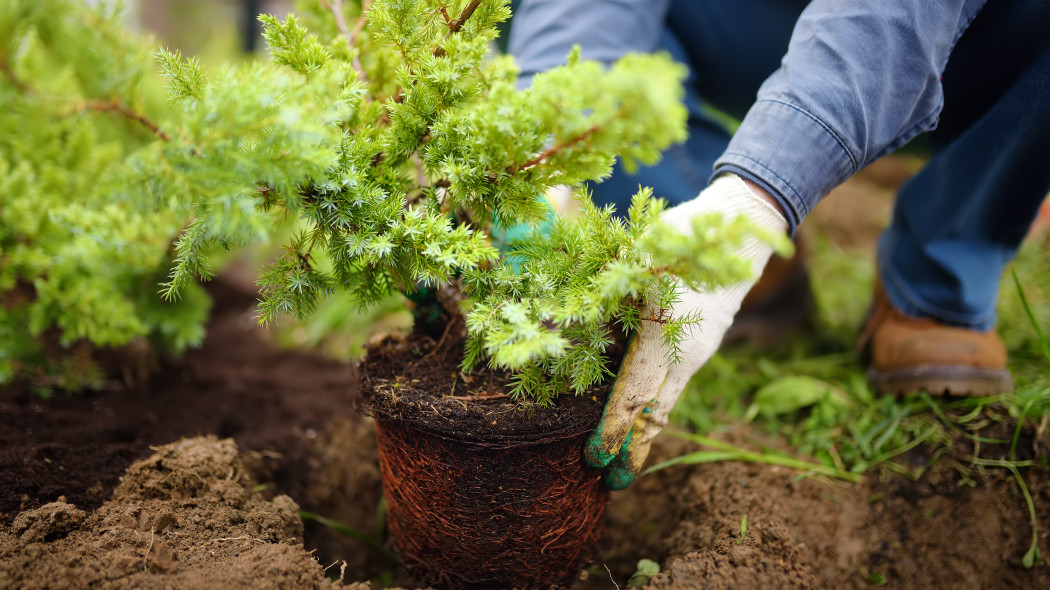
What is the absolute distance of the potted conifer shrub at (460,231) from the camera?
1109mm

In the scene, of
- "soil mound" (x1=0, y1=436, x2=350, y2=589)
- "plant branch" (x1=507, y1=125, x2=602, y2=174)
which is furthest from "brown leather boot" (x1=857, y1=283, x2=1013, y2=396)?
"soil mound" (x1=0, y1=436, x2=350, y2=589)

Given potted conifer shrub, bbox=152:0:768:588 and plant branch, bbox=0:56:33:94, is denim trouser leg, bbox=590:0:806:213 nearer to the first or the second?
potted conifer shrub, bbox=152:0:768:588

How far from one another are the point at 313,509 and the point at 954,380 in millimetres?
2225

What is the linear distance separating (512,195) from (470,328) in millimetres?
298

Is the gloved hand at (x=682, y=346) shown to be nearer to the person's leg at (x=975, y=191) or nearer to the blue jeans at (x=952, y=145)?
the blue jeans at (x=952, y=145)

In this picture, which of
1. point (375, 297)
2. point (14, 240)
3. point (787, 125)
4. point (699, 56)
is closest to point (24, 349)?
point (14, 240)

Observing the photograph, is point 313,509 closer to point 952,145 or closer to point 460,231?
point 460,231

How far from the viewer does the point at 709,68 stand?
8.74 feet

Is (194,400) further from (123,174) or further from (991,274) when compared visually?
(991,274)

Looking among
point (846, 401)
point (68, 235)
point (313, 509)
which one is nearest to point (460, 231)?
point (313, 509)

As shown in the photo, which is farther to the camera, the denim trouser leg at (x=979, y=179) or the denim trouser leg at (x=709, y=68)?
the denim trouser leg at (x=709, y=68)

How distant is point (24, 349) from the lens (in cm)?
224

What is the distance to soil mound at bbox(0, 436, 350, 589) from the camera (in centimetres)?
131

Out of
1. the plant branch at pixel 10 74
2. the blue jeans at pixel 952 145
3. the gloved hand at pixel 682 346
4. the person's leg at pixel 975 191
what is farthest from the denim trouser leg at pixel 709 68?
the plant branch at pixel 10 74
